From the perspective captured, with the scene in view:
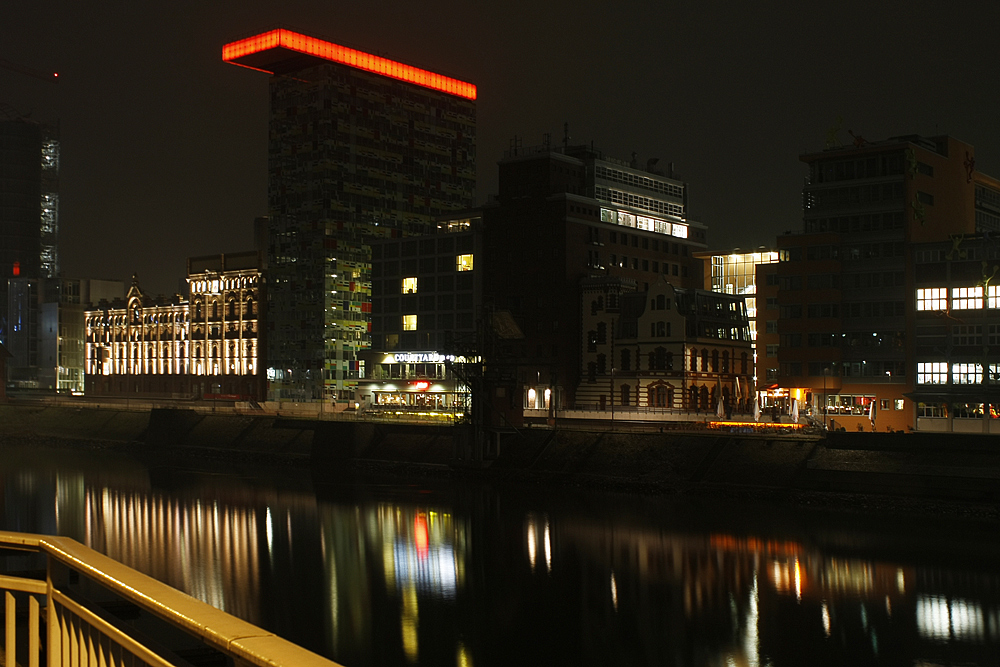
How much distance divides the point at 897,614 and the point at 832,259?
59.4m

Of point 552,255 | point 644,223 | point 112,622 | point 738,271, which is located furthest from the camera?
point 644,223

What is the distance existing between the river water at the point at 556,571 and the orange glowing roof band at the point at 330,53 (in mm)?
97644

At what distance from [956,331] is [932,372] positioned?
13.5ft

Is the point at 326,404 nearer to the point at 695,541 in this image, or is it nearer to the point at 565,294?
the point at 565,294

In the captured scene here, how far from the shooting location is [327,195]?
156 meters

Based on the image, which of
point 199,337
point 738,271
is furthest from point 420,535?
point 199,337

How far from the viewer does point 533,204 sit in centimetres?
11406

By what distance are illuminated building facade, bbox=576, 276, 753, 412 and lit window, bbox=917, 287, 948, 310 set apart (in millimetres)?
20143

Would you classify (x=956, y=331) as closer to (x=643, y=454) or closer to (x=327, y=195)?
(x=643, y=454)

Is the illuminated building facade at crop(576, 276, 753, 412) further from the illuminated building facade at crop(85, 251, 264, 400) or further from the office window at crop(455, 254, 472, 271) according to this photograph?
the illuminated building facade at crop(85, 251, 264, 400)

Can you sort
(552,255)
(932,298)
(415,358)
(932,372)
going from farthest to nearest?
(415,358)
(552,255)
(932,298)
(932,372)

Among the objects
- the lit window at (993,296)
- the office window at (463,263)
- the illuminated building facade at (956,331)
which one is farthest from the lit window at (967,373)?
the office window at (463,263)

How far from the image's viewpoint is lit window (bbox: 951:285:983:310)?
8531cm

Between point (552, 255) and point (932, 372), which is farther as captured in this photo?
point (552, 255)
